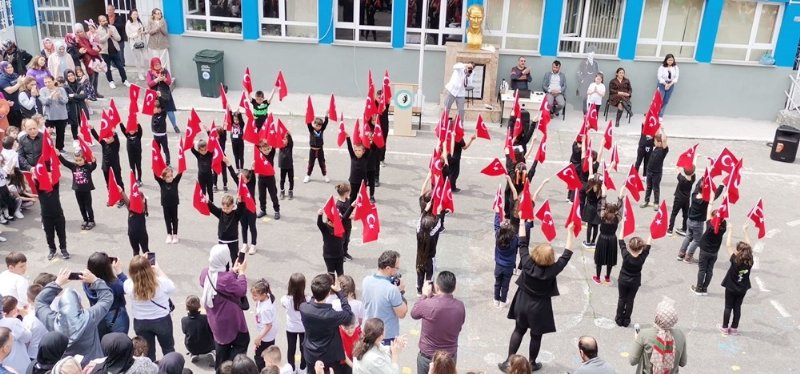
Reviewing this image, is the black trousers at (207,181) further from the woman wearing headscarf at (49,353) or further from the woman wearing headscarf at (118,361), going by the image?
the woman wearing headscarf at (118,361)

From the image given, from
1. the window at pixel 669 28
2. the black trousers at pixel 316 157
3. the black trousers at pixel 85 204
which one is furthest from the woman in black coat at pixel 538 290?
the window at pixel 669 28

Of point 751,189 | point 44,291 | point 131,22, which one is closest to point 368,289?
point 44,291

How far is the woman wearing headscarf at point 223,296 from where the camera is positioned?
267 inches

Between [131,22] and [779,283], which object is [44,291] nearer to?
[779,283]

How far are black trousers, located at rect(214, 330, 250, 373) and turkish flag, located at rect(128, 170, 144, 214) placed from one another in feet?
10.5

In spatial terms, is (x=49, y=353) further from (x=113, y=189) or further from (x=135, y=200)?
(x=113, y=189)

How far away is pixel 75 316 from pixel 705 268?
757cm

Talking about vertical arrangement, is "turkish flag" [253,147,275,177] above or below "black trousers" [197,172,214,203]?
above

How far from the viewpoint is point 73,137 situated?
15.0 meters

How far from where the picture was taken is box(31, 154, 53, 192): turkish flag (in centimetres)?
964

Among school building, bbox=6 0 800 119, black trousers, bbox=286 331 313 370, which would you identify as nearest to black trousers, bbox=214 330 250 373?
black trousers, bbox=286 331 313 370

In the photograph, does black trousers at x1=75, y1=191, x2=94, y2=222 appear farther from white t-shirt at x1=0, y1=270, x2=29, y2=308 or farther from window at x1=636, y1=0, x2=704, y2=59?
window at x1=636, y1=0, x2=704, y2=59

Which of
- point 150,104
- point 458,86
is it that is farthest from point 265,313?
point 458,86

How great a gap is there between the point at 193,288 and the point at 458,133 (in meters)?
4.98
